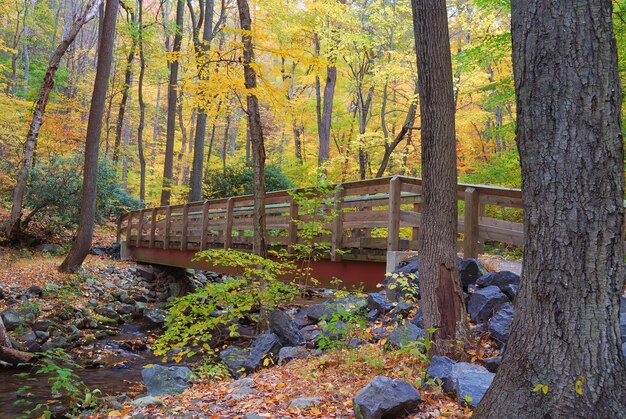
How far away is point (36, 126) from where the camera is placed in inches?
483

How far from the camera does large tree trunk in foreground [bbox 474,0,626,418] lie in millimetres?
2326

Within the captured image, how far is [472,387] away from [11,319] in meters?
8.89

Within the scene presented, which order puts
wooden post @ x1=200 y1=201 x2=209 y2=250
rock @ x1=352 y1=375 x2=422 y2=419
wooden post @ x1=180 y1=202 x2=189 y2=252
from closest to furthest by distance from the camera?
1. rock @ x1=352 y1=375 x2=422 y2=419
2. wooden post @ x1=200 y1=201 x2=209 y2=250
3. wooden post @ x1=180 y1=202 x2=189 y2=252

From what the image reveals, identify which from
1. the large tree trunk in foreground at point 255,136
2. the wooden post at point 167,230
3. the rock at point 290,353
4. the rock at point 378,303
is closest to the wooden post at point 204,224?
the wooden post at point 167,230

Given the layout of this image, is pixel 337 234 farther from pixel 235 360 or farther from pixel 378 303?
pixel 235 360

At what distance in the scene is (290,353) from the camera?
5746mm

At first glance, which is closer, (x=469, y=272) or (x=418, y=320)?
(x=418, y=320)

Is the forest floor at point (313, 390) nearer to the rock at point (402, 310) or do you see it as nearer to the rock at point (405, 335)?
the rock at point (405, 335)

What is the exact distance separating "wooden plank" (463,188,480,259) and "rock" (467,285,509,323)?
117 cm

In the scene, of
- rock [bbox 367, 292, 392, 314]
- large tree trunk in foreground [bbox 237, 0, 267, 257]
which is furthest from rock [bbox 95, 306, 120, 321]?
rock [bbox 367, 292, 392, 314]

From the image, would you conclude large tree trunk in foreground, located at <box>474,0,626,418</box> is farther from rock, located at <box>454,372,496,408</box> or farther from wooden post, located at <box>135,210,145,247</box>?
wooden post, located at <box>135,210,145,247</box>

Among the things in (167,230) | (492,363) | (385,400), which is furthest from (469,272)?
(167,230)

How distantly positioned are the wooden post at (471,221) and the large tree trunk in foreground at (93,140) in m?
10.1


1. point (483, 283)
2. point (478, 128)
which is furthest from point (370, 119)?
point (483, 283)
